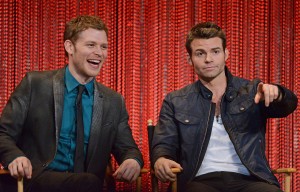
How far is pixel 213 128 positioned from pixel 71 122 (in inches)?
30.1

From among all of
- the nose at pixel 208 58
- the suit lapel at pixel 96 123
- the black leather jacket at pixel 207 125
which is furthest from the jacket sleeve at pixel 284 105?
the suit lapel at pixel 96 123

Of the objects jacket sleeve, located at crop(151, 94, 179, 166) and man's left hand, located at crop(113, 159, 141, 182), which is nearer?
man's left hand, located at crop(113, 159, 141, 182)

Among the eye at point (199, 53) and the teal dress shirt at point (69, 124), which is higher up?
the eye at point (199, 53)

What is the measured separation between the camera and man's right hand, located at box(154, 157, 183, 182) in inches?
116

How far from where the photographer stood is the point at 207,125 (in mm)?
3139

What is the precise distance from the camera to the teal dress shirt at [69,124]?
3.07 meters

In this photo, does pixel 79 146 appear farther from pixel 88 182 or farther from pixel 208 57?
pixel 208 57

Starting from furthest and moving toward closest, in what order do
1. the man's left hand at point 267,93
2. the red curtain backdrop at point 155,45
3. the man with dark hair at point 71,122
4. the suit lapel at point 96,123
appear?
the red curtain backdrop at point 155,45
the suit lapel at point 96,123
the man with dark hair at point 71,122
the man's left hand at point 267,93

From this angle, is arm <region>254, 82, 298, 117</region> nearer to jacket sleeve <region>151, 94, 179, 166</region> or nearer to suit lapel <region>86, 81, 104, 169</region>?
jacket sleeve <region>151, 94, 179, 166</region>

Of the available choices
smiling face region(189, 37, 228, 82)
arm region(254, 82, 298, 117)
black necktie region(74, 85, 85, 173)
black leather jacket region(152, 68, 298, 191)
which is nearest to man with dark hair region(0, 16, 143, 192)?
black necktie region(74, 85, 85, 173)

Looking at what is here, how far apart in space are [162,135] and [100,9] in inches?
43.7

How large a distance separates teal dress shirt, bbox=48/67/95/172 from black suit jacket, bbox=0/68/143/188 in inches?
1.3

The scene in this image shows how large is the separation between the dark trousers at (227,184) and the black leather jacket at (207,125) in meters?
0.06

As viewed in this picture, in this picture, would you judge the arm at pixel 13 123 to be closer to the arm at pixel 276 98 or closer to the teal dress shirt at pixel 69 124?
the teal dress shirt at pixel 69 124
